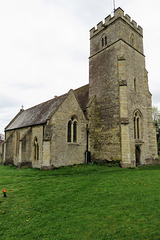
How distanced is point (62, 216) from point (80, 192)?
8.78ft

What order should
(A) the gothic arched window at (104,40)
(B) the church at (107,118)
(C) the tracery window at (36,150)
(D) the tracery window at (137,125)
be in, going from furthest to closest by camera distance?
1. (A) the gothic arched window at (104,40)
2. (D) the tracery window at (137,125)
3. (C) the tracery window at (36,150)
4. (B) the church at (107,118)

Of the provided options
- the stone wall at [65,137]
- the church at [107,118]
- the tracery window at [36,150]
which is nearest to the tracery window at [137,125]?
the church at [107,118]

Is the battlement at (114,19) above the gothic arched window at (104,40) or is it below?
above

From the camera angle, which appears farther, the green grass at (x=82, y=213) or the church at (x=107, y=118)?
the church at (x=107, y=118)

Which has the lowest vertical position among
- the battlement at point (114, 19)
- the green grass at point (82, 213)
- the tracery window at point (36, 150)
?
the green grass at point (82, 213)

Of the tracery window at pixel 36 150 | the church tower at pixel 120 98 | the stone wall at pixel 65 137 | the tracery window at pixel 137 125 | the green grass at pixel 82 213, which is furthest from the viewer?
the tracery window at pixel 137 125

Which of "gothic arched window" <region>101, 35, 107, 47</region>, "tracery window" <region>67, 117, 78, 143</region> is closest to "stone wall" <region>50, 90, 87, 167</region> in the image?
"tracery window" <region>67, 117, 78, 143</region>

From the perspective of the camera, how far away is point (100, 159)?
18.7 metres

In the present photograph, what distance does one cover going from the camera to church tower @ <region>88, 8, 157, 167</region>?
1709 cm

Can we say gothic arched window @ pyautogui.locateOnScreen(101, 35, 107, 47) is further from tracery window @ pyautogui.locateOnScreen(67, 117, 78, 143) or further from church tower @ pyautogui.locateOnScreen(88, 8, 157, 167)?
tracery window @ pyautogui.locateOnScreen(67, 117, 78, 143)

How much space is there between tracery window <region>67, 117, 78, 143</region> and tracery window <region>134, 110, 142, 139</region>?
24.1ft

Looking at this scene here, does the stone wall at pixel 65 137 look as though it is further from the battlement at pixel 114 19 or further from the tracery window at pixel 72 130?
the battlement at pixel 114 19

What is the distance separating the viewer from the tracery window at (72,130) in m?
17.6

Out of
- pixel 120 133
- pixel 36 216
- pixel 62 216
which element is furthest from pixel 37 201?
pixel 120 133
